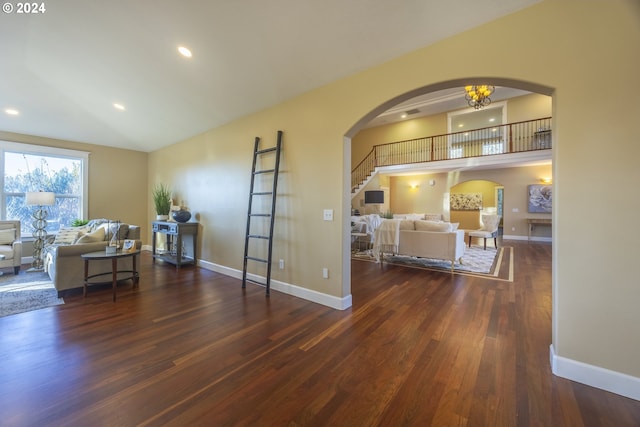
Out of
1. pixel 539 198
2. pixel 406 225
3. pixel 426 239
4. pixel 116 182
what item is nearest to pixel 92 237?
pixel 116 182

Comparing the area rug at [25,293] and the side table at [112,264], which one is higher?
the side table at [112,264]

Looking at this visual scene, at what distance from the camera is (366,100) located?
274 cm

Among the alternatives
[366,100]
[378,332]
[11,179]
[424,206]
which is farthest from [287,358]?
[424,206]

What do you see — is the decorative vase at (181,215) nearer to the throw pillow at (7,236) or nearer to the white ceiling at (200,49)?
the white ceiling at (200,49)

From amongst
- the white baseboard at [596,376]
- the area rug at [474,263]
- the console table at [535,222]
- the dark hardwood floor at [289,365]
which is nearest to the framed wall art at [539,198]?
the console table at [535,222]

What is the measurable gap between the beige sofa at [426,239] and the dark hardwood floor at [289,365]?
57.0 inches

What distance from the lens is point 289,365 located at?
1878 mm

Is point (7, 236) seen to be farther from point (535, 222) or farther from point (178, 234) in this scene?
point (535, 222)

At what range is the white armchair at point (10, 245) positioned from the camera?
409 centimetres

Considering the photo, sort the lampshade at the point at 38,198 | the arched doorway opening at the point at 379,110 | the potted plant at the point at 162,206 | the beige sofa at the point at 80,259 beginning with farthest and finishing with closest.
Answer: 1. the potted plant at the point at 162,206
2. the lampshade at the point at 38,198
3. the beige sofa at the point at 80,259
4. the arched doorway opening at the point at 379,110

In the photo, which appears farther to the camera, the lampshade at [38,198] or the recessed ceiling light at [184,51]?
the lampshade at [38,198]

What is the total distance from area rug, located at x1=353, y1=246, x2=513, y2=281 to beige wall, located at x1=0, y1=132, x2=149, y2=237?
5950 millimetres

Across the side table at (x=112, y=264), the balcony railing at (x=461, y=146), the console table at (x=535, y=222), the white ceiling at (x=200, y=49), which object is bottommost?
the side table at (x=112, y=264)

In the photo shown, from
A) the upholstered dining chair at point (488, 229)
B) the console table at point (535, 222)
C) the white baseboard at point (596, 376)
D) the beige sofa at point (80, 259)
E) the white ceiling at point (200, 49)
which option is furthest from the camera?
the console table at point (535, 222)
